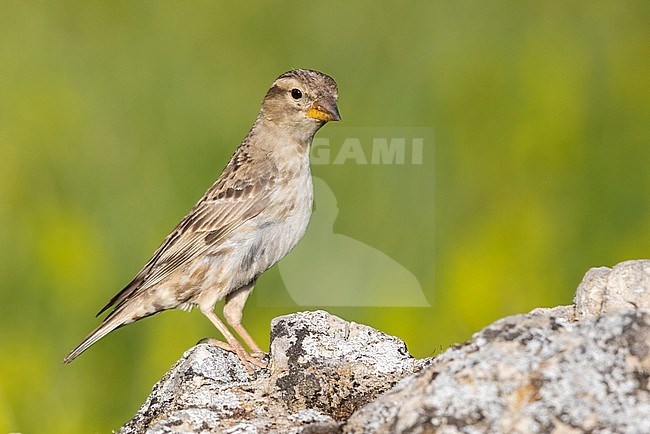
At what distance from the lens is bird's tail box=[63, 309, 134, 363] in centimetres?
652

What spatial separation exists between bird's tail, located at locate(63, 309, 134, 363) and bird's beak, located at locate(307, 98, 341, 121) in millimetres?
1508

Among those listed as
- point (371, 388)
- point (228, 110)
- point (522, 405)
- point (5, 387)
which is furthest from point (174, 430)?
point (228, 110)

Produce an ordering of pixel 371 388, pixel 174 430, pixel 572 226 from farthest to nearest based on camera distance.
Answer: pixel 572 226
pixel 371 388
pixel 174 430

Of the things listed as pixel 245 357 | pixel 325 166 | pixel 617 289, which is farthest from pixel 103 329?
pixel 617 289

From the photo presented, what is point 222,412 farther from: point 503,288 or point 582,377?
point 503,288

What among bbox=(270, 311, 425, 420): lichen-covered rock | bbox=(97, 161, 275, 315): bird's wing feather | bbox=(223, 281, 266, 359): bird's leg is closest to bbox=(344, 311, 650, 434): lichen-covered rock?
bbox=(270, 311, 425, 420): lichen-covered rock

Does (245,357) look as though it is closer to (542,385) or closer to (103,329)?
(103,329)

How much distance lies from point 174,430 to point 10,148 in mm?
4952

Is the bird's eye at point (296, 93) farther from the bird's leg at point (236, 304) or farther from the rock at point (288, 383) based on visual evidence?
the rock at point (288, 383)

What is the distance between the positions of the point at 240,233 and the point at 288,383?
207cm

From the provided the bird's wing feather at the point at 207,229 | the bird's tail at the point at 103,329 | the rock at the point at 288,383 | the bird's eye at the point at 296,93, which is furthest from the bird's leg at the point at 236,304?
the rock at the point at 288,383

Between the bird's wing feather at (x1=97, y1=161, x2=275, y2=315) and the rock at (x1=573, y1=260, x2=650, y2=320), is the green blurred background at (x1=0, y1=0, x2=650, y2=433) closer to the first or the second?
the bird's wing feather at (x1=97, y1=161, x2=275, y2=315)

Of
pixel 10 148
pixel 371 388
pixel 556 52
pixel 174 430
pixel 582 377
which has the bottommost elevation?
pixel 582 377

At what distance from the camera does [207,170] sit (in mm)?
8008
